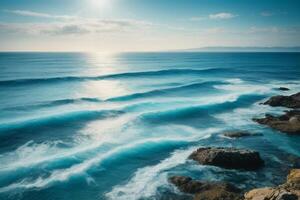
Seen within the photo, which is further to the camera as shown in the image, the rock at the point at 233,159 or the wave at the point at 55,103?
the wave at the point at 55,103

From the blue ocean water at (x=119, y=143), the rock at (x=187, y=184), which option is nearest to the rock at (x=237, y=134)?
the blue ocean water at (x=119, y=143)

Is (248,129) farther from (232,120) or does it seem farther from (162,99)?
(162,99)

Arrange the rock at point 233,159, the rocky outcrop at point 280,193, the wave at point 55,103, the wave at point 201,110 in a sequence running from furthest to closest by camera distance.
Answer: the wave at point 55,103
the wave at point 201,110
the rock at point 233,159
the rocky outcrop at point 280,193

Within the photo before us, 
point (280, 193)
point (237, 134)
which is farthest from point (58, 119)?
point (280, 193)

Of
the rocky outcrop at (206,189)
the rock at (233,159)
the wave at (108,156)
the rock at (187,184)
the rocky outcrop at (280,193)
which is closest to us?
the rocky outcrop at (280,193)

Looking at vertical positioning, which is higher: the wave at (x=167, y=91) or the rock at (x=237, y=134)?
the wave at (x=167, y=91)

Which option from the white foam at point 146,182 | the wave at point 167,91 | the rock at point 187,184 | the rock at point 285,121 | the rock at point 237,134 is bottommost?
the white foam at point 146,182

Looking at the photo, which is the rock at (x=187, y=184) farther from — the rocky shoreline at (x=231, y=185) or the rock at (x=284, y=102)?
the rock at (x=284, y=102)
